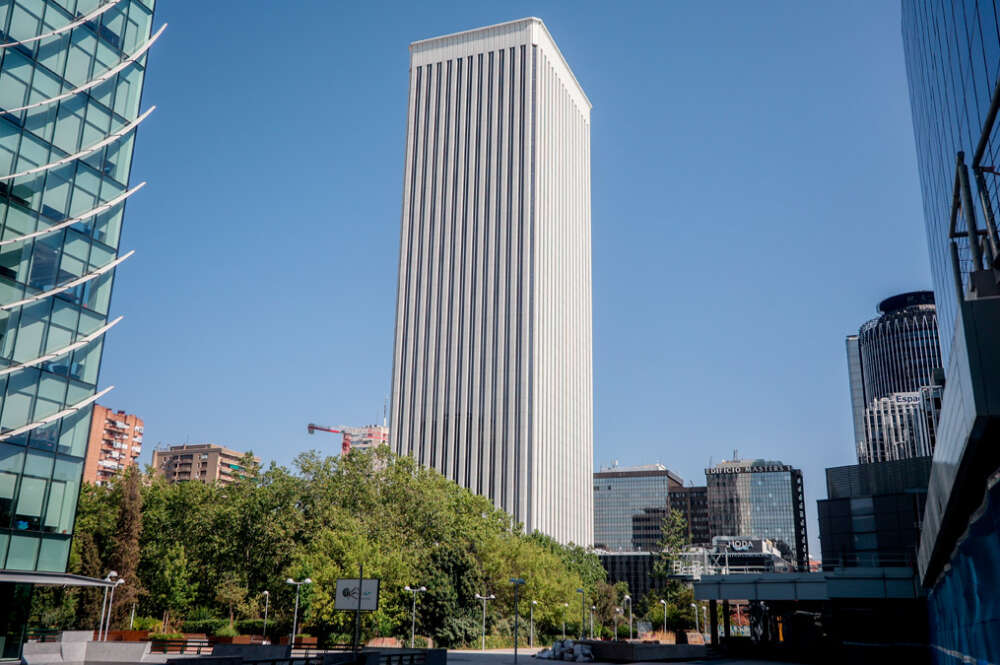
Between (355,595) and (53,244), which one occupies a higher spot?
(53,244)

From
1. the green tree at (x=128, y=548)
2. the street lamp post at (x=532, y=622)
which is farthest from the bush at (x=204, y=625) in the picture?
the street lamp post at (x=532, y=622)

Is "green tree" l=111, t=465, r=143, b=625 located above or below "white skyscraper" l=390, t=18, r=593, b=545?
below

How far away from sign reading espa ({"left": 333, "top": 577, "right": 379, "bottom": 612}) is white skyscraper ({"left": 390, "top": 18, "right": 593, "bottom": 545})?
9049 centimetres

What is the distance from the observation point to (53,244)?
37.0 metres

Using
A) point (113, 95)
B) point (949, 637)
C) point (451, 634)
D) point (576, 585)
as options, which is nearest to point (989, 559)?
point (949, 637)

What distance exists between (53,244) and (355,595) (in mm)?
24031

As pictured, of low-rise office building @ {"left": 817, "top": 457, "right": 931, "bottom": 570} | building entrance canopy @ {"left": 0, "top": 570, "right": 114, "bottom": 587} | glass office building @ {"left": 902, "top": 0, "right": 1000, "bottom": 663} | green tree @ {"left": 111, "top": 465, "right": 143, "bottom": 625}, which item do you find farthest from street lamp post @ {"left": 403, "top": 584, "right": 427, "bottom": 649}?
glass office building @ {"left": 902, "top": 0, "right": 1000, "bottom": 663}

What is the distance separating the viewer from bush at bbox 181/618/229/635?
244 feet

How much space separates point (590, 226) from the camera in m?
174

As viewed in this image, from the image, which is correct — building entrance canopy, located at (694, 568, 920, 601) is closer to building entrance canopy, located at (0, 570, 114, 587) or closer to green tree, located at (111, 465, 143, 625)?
building entrance canopy, located at (0, 570, 114, 587)

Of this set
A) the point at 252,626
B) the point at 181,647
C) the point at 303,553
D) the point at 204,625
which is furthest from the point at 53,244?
the point at 252,626

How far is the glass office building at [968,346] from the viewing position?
9.96m

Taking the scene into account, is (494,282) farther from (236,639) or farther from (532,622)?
(236,639)

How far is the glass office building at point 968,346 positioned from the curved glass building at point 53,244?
33.9 meters
